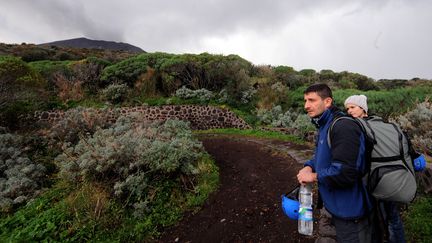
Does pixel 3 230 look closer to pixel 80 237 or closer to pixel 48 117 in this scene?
pixel 80 237

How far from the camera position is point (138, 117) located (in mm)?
9148

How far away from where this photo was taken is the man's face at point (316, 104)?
2152mm

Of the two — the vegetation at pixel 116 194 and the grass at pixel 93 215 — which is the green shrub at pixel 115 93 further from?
the grass at pixel 93 215

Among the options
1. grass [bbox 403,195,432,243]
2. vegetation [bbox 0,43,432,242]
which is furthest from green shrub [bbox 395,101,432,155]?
grass [bbox 403,195,432,243]

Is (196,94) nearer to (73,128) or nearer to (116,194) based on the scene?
(73,128)

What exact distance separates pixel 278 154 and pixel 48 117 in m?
10.9

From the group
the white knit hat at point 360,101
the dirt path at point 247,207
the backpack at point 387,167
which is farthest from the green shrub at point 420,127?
the backpack at point 387,167

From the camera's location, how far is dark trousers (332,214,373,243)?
1940 millimetres

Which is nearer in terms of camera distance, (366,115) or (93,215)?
(366,115)

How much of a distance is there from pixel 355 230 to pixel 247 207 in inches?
109

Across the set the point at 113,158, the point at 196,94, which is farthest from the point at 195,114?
the point at 113,158

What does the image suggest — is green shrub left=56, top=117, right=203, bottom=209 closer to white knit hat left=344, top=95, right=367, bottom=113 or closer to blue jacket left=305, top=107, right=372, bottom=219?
white knit hat left=344, top=95, right=367, bottom=113

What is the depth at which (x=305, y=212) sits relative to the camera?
213cm

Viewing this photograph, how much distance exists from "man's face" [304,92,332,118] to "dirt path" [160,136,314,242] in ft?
7.11
